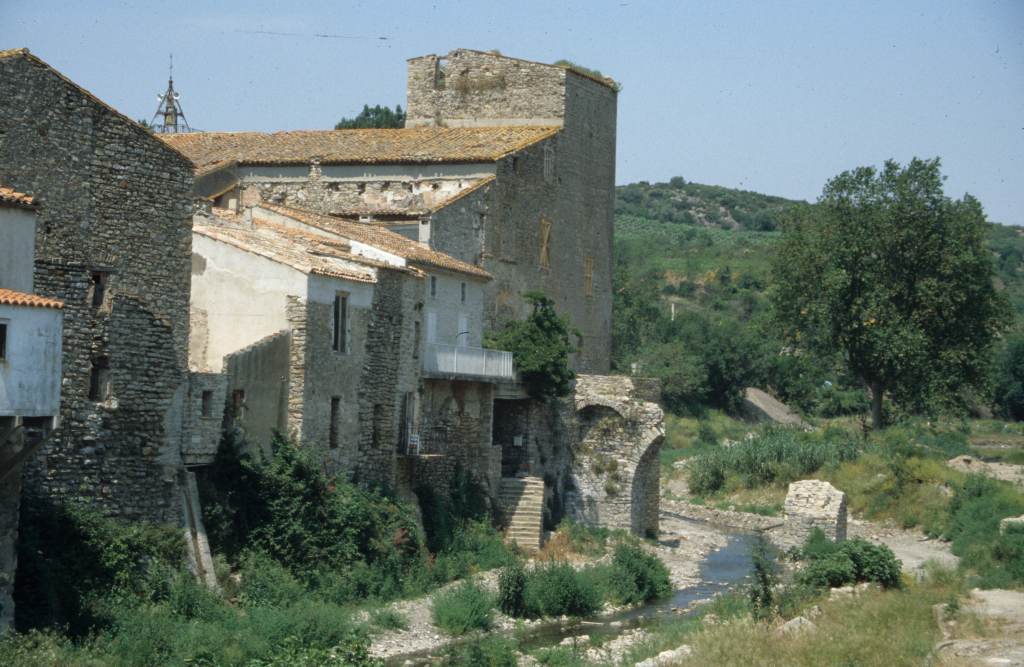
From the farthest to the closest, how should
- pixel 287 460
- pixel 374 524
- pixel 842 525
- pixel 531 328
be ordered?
pixel 531 328 < pixel 842 525 < pixel 374 524 < pixel 287 460

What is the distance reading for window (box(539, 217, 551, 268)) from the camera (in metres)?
46.6

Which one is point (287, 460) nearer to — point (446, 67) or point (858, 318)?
point (446, 67)

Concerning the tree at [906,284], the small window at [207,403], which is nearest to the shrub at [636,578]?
the small window at [207,403]

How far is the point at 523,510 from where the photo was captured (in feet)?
128

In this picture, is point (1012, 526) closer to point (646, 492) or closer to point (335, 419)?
point (646, 492)

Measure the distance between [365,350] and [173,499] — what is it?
7440 millimetres

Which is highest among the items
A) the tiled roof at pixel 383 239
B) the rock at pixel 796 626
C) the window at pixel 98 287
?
the tiled roof at pixel 383 239

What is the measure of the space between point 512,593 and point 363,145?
17683mm

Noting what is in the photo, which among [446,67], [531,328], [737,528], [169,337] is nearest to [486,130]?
[446,67]

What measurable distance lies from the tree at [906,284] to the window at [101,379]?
35.8 m

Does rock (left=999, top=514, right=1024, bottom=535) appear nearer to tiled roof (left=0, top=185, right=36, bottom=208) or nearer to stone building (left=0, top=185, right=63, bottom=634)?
stone building (left=0, top=185, right=63, bottom=634)

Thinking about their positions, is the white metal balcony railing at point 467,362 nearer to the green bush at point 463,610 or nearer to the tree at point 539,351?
the tree at point 539,351

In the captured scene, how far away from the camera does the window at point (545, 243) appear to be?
46.6 meters

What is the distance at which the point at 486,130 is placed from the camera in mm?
46594
